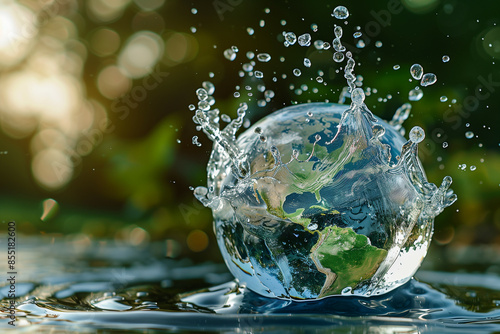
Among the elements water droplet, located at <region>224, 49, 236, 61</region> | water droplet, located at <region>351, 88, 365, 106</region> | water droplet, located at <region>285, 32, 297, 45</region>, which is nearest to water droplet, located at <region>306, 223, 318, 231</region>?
water droplet, located at <region>351, 88, 365, 106</region>

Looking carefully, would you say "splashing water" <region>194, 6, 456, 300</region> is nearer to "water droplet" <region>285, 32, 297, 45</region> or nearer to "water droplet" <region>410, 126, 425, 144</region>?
"water droplet" <region>410, 126, 425, 144</region>

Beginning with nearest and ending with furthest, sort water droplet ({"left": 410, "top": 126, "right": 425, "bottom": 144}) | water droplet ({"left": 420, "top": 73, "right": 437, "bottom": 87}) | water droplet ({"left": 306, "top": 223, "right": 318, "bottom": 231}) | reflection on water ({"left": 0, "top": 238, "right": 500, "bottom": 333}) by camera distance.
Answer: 1. reflection on water ({"left": 0, "top": 238, "right": 500, "bottom": 333})
2. water droplet ({"left": 306, "top": 223, "right": 318, "bottom": 231})
3. water droplet ({"left": 410, "top": 126, "right": 425, "bottom": 144})
4. water droplet ({"left": 420, "top": 73, "right": 437, "bottom": 87})

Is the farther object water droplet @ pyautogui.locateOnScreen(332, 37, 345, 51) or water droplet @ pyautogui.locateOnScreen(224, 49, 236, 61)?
water droplet @ pyautogui.locateOnScreen(224, 49, 236, 61)

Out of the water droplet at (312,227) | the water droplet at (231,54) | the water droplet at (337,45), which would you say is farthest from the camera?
the water droplet at (231,54)

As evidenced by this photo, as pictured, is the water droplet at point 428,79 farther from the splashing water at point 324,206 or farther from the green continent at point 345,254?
the green continent at point 345,254

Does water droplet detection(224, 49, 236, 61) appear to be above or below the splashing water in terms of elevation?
above

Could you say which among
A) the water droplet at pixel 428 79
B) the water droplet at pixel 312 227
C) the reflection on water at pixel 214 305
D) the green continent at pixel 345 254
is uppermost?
the water droplet at pixel 428 79

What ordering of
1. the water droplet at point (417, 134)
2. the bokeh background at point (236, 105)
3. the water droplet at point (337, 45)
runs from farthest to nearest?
the bokeh background at point (236, 105) < the water droplet at point (337, 45) < the water droplet at point (417, 134)

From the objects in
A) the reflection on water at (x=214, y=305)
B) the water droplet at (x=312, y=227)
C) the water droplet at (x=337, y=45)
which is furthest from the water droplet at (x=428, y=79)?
the water droplet at (x=312, y=227)
